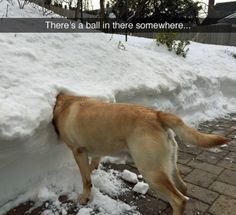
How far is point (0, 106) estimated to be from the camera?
8.98 feet

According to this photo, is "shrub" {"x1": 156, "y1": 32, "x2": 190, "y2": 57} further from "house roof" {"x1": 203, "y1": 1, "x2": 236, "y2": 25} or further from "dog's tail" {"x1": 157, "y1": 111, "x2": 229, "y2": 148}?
"house roof" {"x1": 203, "y1": 1, "x2": 236, "y2": 25}

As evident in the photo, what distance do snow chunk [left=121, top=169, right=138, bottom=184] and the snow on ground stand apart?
0.09m

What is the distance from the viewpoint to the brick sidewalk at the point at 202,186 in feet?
9.64

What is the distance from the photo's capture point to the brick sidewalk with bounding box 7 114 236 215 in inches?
116

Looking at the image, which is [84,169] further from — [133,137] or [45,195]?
[133,137]

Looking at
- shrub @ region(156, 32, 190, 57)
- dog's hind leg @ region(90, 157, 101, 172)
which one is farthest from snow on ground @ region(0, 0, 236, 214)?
shrub @ region(156, 32, 190, 57)

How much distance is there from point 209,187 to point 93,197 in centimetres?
130

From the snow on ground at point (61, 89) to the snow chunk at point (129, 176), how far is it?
9cm

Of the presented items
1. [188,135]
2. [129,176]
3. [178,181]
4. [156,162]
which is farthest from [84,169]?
[188,135]

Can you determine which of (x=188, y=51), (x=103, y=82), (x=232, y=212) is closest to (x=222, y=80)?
(x=188, y=51)

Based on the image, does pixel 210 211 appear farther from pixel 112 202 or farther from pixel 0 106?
pixel 0 106

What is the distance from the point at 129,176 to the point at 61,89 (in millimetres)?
1204

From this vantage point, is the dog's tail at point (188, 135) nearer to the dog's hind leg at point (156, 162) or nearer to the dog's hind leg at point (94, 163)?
the dog's hind leg at point (156, 162)

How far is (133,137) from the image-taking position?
102 inches
